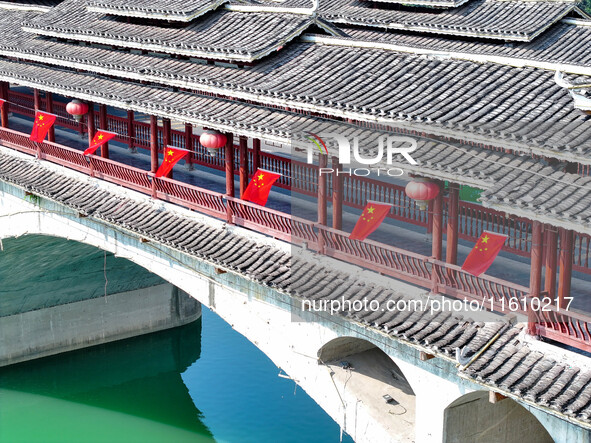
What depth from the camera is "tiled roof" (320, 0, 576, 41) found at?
94.2ft

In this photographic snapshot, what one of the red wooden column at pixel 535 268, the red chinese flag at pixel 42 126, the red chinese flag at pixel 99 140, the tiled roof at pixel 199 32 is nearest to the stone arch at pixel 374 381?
the red wooden column at pixel 535 268

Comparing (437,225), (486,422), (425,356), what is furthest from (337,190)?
(486,422)

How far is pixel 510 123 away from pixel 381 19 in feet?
61.5

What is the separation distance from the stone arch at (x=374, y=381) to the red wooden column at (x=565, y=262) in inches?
158

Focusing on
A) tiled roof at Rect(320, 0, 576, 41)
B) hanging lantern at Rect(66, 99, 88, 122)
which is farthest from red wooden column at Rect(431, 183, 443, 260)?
tiled roof at Rect(320, 0, 576, 41)

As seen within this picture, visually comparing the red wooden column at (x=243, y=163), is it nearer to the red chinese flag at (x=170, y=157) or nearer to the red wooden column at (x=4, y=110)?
the red chinese flag at (x=170, y=157)

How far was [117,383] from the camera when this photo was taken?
29.0m

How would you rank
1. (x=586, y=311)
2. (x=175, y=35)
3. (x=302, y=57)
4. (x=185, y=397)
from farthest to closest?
(x=185, y=397)
(x=175, y=35)
(x=302, y=57)
(x=586, y=311)

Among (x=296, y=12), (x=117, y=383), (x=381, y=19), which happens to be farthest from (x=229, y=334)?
(x=296, y=12)

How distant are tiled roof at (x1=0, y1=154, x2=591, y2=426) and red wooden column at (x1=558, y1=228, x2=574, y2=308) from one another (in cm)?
89

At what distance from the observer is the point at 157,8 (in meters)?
22.1

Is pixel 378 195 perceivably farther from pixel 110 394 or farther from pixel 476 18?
pixel 110 394

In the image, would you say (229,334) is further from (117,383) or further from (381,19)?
(381,19)

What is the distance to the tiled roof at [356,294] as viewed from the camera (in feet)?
43.0
